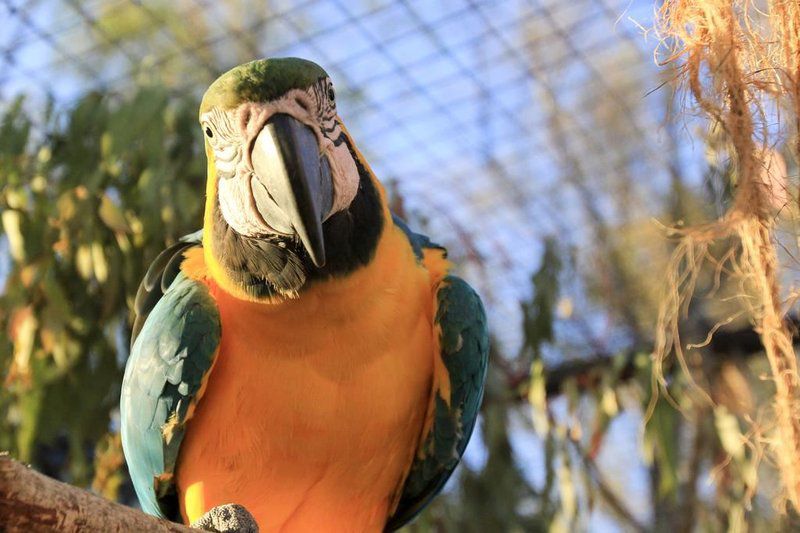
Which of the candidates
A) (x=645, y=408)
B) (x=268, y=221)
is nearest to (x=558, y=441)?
(x=645, y=408)

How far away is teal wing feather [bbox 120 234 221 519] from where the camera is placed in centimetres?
156

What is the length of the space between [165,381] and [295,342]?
25 cm

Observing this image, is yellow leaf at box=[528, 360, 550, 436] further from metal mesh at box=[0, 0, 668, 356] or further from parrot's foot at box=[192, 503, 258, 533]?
parrot's foot at box=[192, 503, 258, 533]

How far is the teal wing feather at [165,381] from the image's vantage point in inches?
61.3

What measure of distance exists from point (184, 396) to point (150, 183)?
1191 mm

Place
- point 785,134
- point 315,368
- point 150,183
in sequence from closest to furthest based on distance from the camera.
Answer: point 785,134
point 315,368
point 150,183

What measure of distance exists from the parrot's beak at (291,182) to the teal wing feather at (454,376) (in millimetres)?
409

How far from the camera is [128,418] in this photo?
168 centimetres

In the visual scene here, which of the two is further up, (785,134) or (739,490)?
(785,134)

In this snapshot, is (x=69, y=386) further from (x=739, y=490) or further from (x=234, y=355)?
(x=739, y=490)

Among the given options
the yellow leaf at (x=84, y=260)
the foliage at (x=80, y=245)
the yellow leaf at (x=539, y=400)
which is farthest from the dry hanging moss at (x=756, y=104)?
the yellow leaf at (x=84, y=260)

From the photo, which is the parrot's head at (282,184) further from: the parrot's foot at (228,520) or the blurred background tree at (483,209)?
the blurred background tree at (483,209)

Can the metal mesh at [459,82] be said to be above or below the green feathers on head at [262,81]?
below

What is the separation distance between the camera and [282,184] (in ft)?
4.35
